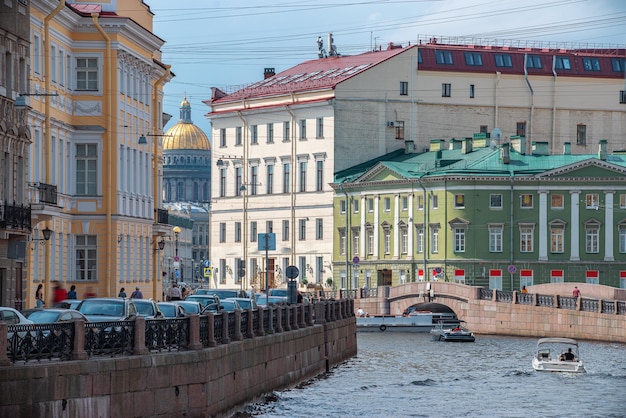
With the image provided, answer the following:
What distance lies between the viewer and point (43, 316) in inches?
1288

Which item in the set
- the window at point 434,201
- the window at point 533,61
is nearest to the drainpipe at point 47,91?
the window at point 434,201

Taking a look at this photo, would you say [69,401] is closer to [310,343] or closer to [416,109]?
[310,343]

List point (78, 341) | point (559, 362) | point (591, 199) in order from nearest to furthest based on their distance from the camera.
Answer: point (78, 341) → point (559, 362) → point (591, 199)

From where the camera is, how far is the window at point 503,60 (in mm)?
114438

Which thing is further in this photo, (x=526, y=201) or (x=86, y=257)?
(x=526, y=201)

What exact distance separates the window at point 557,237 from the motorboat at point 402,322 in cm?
1352

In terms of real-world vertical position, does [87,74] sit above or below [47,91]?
above

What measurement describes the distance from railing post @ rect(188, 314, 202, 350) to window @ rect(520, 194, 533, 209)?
2724 inches

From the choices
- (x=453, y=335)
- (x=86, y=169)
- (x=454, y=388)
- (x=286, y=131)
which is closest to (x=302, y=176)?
(x=286, y=131)

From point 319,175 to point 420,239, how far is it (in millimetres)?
11005

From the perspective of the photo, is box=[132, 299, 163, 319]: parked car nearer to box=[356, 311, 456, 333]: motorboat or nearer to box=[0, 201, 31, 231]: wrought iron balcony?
box=[0, 201, 31, 231]: wrought iron balcony

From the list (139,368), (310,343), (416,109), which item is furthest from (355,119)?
(139,368)

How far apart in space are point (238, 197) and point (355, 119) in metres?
12.7

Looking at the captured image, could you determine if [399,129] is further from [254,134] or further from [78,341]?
[78,341]
